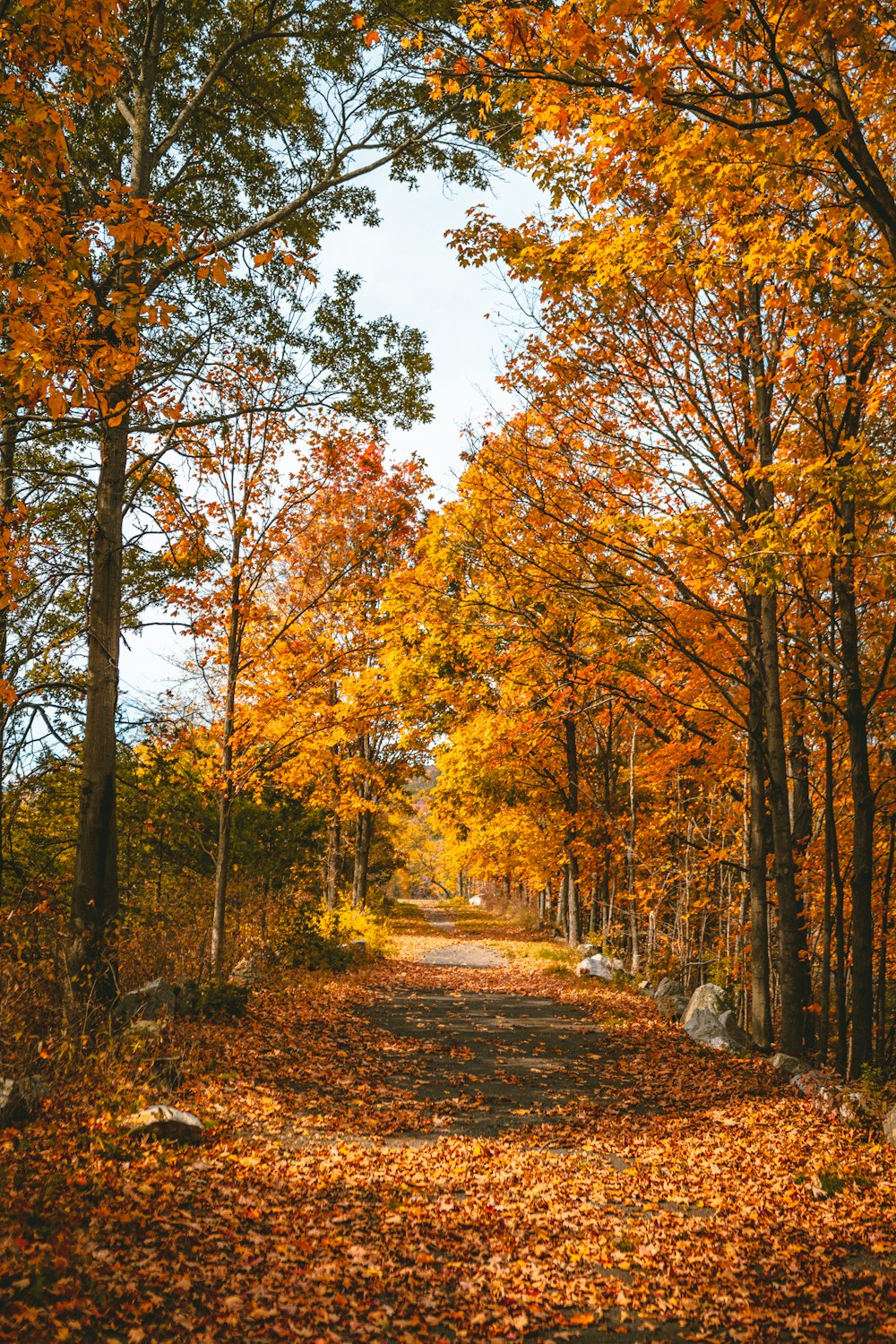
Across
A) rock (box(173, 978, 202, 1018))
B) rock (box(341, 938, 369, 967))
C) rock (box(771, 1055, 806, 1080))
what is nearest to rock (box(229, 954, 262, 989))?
rock (box(173, 978, 202, 1018))

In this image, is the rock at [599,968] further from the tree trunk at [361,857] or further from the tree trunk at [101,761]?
the tree trunk at [101,761]

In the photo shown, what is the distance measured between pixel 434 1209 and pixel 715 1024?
6.01 meters

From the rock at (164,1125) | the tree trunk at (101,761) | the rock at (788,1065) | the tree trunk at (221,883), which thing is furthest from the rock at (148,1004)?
the rock at (788,1065)

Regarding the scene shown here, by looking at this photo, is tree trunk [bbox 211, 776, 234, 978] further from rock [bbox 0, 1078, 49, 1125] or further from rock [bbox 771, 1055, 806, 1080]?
rock [bbox 771, 1055, 806, 1080]

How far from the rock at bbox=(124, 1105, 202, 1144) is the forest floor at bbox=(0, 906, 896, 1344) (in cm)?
12

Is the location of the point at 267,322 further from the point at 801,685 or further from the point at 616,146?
the point at 801,685

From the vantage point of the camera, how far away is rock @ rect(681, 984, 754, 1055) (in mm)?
9484

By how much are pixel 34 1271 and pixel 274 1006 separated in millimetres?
7022

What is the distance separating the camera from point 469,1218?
475 centimetres

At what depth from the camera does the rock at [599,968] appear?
15.5m

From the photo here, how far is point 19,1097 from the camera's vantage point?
15.9 ft

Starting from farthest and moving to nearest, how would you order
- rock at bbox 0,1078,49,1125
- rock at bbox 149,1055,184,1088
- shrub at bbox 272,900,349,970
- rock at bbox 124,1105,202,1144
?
shrub at bbox 272,900,349,970 < rock at bbox 149,1055,184,1088 < rock at bbox 124,1105,202,1144 < rock at bbox 0,1078,49,1125

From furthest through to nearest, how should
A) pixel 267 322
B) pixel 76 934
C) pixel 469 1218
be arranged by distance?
pixel 267 322 < pixel 76 934 < pixel 469 1218

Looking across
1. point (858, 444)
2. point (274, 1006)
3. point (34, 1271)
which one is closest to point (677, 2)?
point (858, 444)
